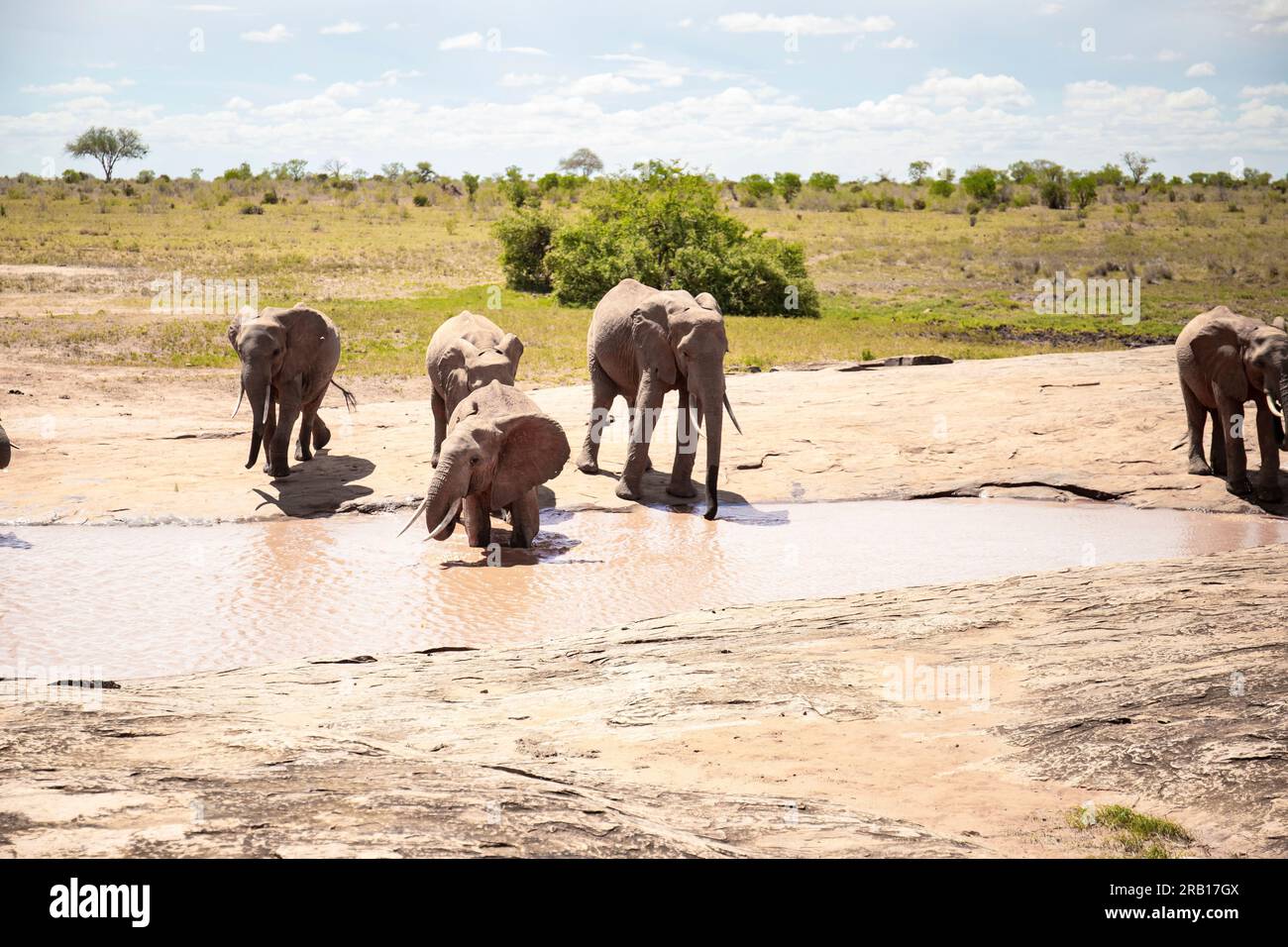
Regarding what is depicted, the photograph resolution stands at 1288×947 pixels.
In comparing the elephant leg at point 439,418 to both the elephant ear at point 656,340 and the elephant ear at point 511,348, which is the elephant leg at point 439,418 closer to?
the elephant ear at point 511,348

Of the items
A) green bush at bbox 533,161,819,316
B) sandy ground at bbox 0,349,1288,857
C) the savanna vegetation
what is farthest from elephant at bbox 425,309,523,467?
green bush at bbox 533,161,819,316

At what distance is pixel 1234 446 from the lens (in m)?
12.8

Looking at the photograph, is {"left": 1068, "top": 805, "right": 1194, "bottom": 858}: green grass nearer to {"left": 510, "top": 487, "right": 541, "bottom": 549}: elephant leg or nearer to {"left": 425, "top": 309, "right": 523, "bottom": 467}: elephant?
{"left": 510, "top": 487, "right": 541, "bottom": 549}: elephant leg

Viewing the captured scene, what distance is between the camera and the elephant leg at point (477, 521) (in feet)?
36.3

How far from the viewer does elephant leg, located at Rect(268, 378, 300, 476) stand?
43.5 feet

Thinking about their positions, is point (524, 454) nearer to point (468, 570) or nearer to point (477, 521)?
point (477, 521)

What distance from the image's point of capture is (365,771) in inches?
185

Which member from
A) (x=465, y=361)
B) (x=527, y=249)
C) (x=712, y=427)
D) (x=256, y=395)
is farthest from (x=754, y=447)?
(x=527, y=249)

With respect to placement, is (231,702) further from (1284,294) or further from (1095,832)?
(1284,294)

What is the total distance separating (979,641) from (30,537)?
9076 mm

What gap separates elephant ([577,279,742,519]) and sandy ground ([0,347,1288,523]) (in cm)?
47

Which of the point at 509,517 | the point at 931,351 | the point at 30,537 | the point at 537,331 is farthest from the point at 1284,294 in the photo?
the point at 30,537

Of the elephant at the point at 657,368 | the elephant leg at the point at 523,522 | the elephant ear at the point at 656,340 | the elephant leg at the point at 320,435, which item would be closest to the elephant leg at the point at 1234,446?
the elephant at the point at 657,368
